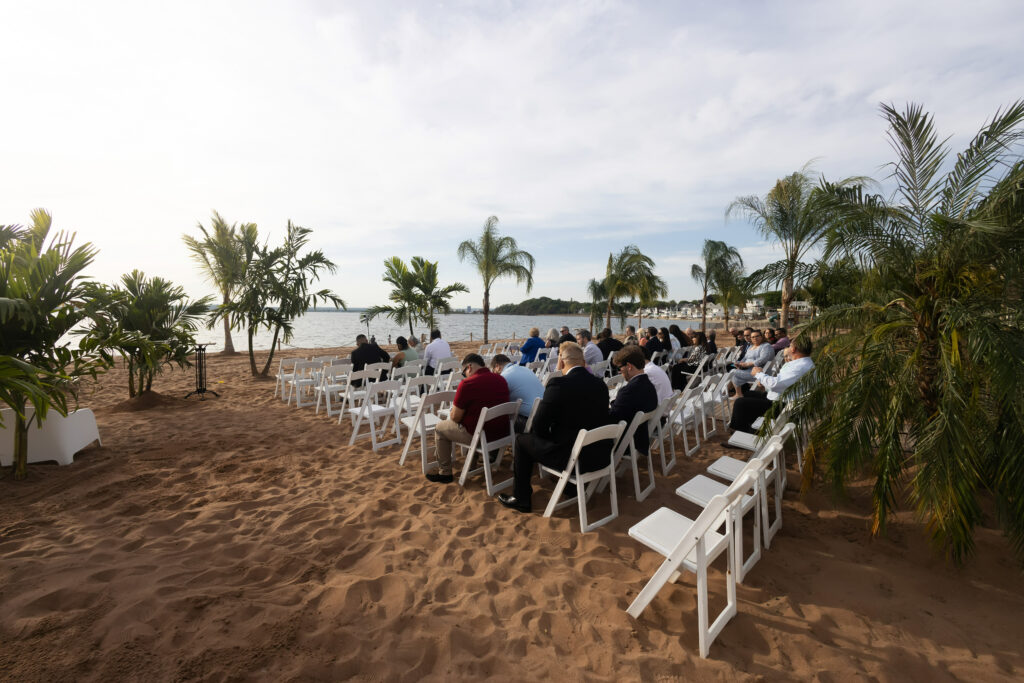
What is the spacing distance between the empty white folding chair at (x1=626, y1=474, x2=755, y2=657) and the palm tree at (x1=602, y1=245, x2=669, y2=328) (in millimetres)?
15269

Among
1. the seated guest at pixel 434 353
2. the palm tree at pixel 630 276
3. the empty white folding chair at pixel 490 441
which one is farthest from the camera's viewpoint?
the palm tree at pixel 630 276

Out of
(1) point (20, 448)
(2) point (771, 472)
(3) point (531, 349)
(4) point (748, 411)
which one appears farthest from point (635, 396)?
(1) point (20, 448)

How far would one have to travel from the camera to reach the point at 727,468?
A: 3363 millimetres

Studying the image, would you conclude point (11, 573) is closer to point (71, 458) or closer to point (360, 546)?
point (360, 546)

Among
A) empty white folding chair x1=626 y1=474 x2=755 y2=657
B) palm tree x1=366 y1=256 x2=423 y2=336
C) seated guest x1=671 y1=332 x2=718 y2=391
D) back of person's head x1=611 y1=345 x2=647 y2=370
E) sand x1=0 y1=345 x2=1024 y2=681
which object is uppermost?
palm tree x1=366 y1=256 x2=423 y2=336

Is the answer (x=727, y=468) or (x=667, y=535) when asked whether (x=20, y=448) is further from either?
(x=727, y=468)

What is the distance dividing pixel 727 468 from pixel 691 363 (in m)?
5.43

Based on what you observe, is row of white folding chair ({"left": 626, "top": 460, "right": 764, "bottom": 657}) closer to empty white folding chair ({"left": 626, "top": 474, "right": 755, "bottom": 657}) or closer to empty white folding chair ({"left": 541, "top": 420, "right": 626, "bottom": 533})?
empty white folding chair ({"left": 626, "top": 474, "right": 755, "bottom": 657})

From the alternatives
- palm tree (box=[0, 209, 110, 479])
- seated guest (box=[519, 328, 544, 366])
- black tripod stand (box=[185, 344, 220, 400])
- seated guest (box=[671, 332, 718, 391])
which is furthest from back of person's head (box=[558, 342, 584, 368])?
black tripod stand (box=[185, 344, 220, 400])

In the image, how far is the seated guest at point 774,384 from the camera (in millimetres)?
4621

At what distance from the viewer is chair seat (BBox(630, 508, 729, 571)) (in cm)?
216

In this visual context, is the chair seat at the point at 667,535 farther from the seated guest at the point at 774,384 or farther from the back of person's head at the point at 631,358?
the seated guest at the point at 774,384

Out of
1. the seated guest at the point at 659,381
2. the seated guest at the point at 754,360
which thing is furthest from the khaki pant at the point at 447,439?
the seated guest at the point at 754,360

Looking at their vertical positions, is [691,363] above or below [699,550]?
above
